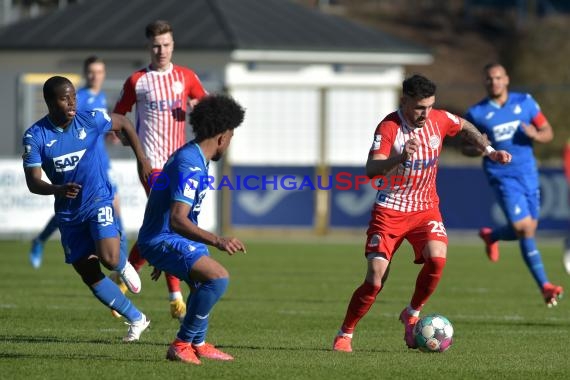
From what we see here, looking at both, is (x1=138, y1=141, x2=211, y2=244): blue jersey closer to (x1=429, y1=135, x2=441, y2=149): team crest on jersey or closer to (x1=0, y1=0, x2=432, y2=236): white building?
(x1=429, y1=135, x2=441, y2=149): team crest on jersey

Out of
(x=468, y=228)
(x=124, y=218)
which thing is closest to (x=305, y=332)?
(x=124, y=218)

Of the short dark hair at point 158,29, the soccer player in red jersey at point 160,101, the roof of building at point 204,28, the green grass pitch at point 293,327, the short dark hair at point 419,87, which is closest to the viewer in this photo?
the green grass pitch at point 293,327

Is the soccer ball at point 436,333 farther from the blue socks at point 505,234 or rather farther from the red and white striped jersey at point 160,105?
the blue socks at point 505,234

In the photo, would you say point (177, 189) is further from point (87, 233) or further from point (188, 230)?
point (87, 233)

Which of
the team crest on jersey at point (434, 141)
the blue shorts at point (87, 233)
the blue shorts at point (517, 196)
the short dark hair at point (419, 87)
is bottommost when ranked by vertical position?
the blue shorts at point (517, 196)

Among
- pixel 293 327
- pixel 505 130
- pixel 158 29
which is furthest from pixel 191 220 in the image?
pixel 505 130

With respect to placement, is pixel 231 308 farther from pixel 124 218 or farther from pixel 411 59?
pixel 411 59

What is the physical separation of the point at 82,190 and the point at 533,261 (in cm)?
529

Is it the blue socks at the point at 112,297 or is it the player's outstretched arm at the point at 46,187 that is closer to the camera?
the player's outstretched arm at the point at 46,187

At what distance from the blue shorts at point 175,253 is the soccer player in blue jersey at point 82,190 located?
1.29 m

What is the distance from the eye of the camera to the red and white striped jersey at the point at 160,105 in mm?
12008

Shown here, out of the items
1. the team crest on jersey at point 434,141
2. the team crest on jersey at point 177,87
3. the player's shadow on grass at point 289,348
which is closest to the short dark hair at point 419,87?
the team crest on jersey at point 434,141

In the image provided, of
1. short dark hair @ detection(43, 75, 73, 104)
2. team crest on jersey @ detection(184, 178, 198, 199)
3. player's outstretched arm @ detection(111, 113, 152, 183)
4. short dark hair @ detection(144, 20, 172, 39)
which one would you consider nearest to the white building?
short dark hair @ detection(144, 20, 172, 39)

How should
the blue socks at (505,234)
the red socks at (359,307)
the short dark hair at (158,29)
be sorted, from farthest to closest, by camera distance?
1. the blue socks at (505,234)
2. the short dark hair at (158,29)
3. the red socks at (359,307)
